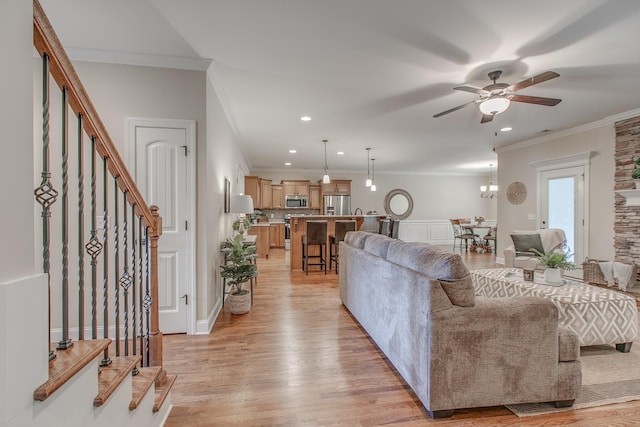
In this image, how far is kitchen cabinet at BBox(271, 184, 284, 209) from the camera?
31.1ft

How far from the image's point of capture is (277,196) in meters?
9.52

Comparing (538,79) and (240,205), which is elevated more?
(538,79)

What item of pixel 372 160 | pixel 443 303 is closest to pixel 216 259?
pixel 443 303

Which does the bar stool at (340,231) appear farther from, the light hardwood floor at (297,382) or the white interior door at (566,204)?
the white interior door at (566,204)

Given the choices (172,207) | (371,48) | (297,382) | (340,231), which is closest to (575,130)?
(340,231)

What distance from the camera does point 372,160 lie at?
8.21 meters

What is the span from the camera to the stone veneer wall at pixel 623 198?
4.35 meters

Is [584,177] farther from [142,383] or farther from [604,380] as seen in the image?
[142,383]

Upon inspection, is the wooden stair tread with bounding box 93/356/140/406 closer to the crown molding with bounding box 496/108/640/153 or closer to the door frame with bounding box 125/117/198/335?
the door frame with bounding box 125/117/198/335

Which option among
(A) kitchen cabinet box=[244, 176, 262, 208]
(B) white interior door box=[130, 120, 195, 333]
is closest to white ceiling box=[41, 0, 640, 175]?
(B) white interior door box=[130, 120, 195, 333]

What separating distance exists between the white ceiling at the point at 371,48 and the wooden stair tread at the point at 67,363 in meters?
2.17

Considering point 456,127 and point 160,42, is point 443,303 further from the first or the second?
point 456,127

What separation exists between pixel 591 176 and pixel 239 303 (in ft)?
19.2

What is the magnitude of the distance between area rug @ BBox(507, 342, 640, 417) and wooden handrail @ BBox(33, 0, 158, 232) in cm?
250
